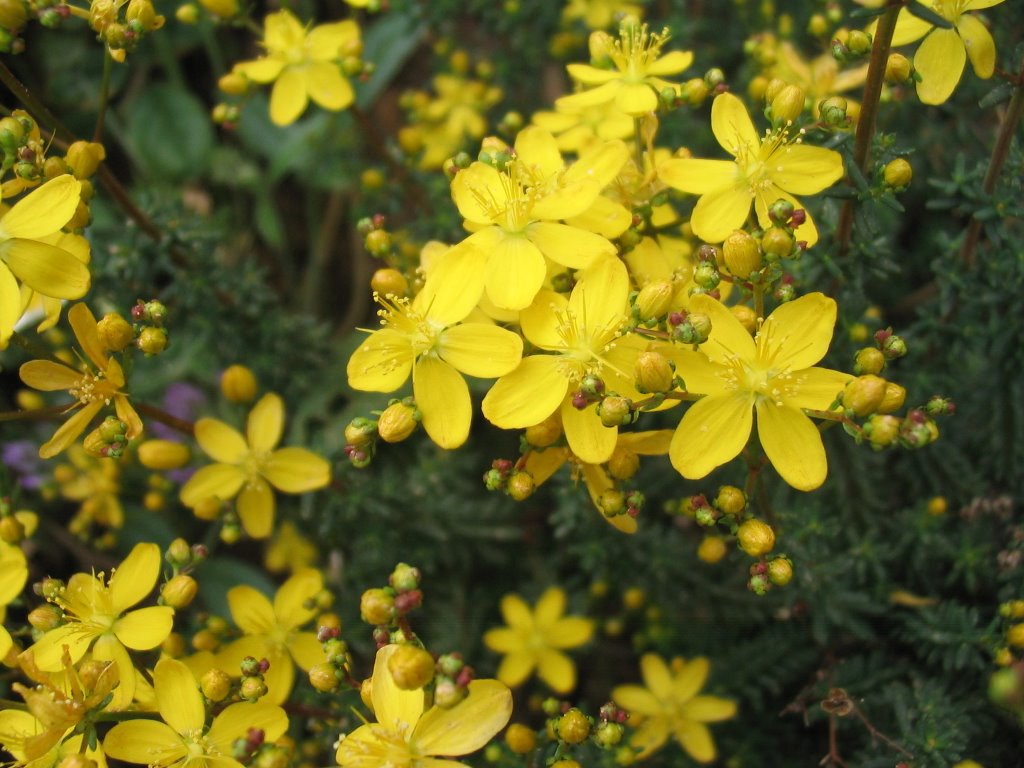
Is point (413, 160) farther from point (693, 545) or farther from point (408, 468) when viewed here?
point (693, 545)

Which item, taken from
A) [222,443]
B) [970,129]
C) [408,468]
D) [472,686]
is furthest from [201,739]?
[970,129]

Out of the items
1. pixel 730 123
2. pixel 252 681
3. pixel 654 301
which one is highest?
pixel 730 123

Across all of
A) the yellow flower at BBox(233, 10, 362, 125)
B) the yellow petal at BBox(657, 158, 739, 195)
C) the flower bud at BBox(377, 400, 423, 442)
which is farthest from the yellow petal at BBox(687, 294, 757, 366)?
the yellow flower at BBox(233, 10, 362, 125)

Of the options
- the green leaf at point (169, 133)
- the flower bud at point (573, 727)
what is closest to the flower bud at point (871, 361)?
the flower bud at point (573, 727)

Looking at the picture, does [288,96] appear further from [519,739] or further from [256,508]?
[519,739]

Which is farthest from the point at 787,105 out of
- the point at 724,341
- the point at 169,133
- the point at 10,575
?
the point at 169,133

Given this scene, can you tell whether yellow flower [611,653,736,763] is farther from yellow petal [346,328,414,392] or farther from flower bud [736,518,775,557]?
yellow petal [346,328,414,392]

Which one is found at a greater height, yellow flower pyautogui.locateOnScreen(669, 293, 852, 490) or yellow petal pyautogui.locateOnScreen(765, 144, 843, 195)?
yellow petal pyautogui.locateOnScreen(765, 144, 843, 195)
